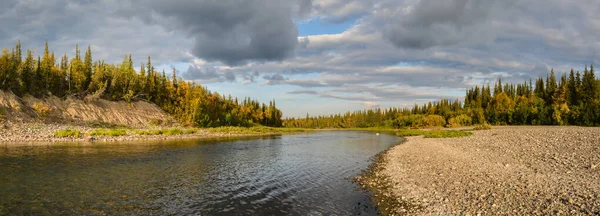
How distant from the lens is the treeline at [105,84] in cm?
8619

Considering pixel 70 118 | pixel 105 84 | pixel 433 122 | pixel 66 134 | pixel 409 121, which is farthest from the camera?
pixel 409 121

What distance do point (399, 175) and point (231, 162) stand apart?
18759 millimetres

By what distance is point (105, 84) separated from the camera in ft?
339

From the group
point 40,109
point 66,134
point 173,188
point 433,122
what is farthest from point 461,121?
point 40,109

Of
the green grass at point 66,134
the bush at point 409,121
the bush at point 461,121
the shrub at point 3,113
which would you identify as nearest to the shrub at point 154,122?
the shrub at point 3,113

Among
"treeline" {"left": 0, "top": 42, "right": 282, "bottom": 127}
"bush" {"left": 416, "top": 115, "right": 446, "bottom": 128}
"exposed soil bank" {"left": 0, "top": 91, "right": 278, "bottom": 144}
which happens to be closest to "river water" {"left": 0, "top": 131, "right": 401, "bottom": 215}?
"exposed soil bank" {"left": 0, "top": 91, "right": 278, "bottom": 144}

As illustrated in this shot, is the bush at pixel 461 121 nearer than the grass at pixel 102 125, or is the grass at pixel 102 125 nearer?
the grass at pixel 102 125

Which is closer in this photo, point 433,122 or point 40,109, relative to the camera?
point 40,109

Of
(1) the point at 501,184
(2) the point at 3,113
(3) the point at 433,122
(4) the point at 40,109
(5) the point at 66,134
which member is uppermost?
(4) the point at 40,109

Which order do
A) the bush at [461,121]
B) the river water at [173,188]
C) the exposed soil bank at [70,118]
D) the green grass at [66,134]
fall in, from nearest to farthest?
1. the river water at [173,188]
2. the exposed soil bank at [70,118]
3. the green grass at [66,134]
4. the bush at [461,121]

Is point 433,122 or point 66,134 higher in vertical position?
point 66,134

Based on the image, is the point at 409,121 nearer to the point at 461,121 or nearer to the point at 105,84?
the point at 461,121

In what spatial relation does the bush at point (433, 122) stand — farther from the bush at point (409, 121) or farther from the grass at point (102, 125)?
the grass at point (102, 125)

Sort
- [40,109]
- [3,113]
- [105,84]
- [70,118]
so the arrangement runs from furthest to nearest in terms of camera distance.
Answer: [105,84]
[70,118]
[40,109]
[3,113]
